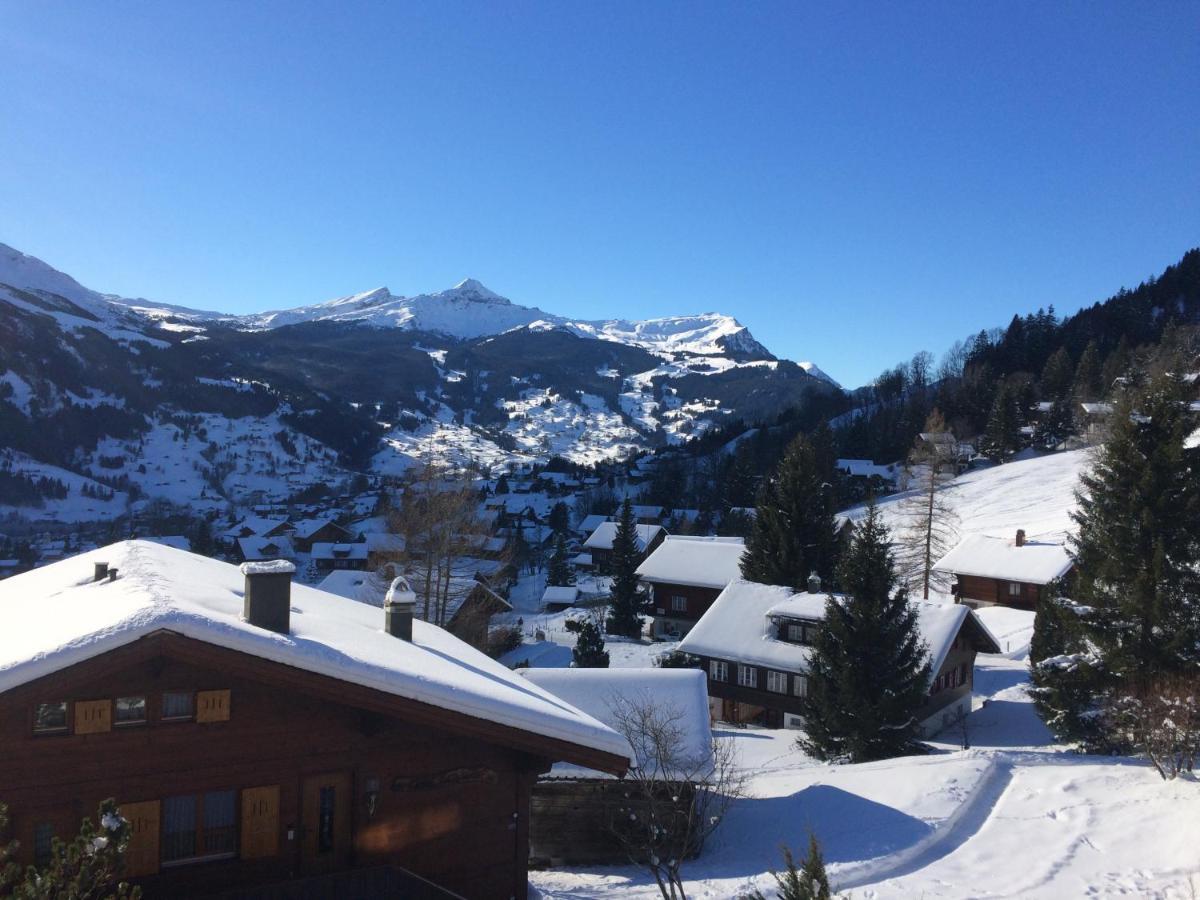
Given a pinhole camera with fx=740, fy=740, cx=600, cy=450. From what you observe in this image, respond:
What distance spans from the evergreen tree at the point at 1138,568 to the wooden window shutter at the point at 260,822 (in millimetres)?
19087

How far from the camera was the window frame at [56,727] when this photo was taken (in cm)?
775

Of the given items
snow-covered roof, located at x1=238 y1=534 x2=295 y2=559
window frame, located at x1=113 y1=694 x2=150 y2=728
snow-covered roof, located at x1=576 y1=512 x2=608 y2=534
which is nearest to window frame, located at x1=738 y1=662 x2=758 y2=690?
window frame, located at x1=113 y1=694 x2=150 y2=728

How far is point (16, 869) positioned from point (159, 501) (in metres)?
211

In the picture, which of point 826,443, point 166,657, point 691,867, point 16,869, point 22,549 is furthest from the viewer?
point 22,549

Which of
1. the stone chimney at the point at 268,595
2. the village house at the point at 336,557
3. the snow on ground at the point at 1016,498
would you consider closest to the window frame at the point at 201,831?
the stone chimney at the point at 268,595

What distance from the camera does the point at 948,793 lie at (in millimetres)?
16250

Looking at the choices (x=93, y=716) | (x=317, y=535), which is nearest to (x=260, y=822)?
(x=93, y=716)

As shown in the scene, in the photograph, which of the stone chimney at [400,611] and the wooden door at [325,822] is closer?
the wooden door at [325,822]

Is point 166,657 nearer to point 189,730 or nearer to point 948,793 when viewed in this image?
point 189,730

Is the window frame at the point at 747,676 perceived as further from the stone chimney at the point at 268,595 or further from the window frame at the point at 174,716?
the window frame at the point at 174,716

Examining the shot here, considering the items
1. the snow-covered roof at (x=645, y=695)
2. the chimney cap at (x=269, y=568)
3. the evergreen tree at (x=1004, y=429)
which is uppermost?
the evergreen tree at (x=1004, y=429)

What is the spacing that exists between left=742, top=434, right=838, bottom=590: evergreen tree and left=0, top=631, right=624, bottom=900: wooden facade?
33268mm

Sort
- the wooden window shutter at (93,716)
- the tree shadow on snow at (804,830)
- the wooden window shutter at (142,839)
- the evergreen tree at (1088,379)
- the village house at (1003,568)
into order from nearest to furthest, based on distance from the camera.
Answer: the wooden window shutter at (93,716), the wooden window shutter at (142,839), the tree shadow on snow at (804,830), the village house at (1003,568), the evergreen tree at (1088,379)

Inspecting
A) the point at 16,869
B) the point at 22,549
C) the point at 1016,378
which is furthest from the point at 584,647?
the point at 22,549
